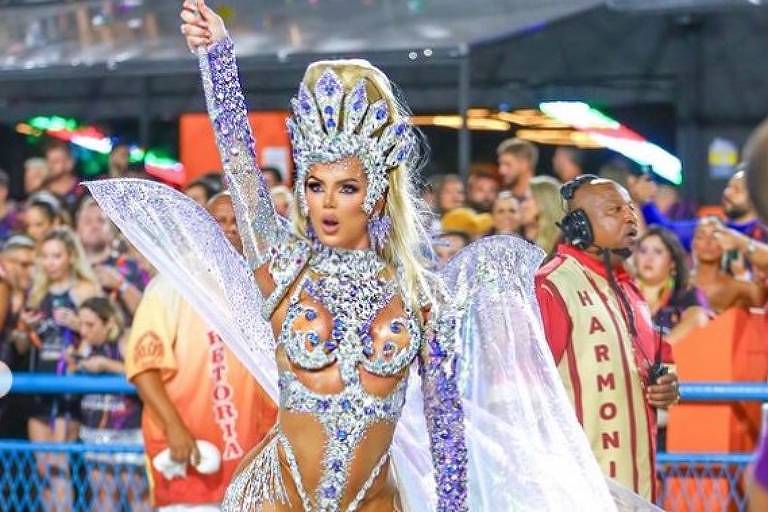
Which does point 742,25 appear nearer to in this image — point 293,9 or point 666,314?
point 293,9

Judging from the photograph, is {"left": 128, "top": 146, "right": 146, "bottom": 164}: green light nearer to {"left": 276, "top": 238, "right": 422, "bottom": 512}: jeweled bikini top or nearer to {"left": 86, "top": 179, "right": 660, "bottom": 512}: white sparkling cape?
{"left": 86, "top": 179, "right": 660, "bottom": 512}: white sparkling cape

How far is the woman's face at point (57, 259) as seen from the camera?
8.33m

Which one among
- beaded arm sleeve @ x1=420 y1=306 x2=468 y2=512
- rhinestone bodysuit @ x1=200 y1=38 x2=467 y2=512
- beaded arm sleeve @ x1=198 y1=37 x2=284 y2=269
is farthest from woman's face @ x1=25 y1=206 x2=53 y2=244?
beaded arm sleeve @ x1=420 y1=306 x2=468 y2=512

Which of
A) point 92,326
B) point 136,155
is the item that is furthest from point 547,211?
point 136,155

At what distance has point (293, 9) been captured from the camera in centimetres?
1289

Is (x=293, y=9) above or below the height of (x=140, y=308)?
above

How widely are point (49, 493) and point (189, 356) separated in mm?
1075

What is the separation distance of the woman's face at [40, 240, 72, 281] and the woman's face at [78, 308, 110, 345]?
0.36 m

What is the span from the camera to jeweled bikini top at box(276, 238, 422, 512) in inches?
177

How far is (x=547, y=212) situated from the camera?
290 inches

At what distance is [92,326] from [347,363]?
3763mm

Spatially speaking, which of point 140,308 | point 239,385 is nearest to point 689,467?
point 239,385

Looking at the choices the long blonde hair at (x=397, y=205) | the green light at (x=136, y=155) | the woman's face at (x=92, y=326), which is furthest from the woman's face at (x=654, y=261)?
the green light at (x=136, y=155)

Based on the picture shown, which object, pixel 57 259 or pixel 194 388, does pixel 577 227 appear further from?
pixel 57 259
